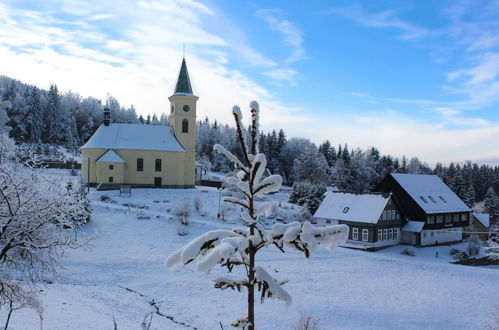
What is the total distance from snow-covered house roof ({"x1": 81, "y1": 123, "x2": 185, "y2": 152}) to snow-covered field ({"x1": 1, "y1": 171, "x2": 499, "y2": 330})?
14.9m

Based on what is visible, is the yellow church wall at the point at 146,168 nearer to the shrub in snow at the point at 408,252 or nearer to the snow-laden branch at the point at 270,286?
the shrub in snow at the point at 408,252

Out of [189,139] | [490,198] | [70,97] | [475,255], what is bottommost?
[475,255]

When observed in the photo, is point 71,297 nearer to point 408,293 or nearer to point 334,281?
point 334,281

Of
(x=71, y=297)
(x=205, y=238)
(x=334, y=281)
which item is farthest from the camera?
(x=334, y=281)

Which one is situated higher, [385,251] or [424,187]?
[424,187]

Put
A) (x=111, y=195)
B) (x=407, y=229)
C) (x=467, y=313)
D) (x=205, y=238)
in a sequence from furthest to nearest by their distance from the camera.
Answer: (x=111, y=195), (x=407, y=229), (x=467, y=313), (x=205, y=238)

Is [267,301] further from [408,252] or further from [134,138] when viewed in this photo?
[134,138]

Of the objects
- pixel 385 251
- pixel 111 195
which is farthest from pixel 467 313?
pixel 111 195

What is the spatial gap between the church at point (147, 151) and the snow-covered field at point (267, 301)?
12479 millimetres

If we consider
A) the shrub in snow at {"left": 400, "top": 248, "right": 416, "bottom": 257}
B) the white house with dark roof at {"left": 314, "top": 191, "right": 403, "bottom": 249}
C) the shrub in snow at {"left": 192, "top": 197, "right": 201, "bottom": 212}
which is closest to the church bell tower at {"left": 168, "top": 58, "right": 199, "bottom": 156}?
the shrub in snow at {"left": 192, "top": 197, "right": 201, "bottom": 212}

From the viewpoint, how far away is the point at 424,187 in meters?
41.8

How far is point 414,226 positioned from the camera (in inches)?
1448

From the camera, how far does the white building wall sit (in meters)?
37.4

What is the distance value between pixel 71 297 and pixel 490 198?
200 feet
